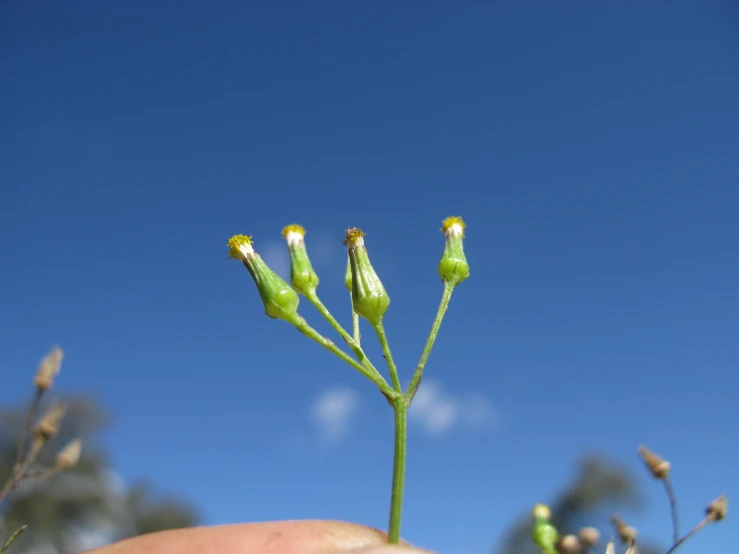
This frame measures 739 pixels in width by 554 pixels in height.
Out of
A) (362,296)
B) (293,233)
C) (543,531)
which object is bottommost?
(543,531)

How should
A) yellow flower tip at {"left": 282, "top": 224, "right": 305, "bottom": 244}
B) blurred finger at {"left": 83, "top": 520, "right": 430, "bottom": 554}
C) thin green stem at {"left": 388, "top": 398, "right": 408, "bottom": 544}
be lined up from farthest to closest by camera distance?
yellow flower tip at {"left": 282, "top": 224, "right": 305, "bottom": 244} → blurred finger at {"left": 83, "top": 520, "right": 430, "bottom": 554} → thin green stem at {"left": 388, "top": 398, "right": 408, "bottom": 544}

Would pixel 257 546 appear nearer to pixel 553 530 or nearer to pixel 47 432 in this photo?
pixel 47 432

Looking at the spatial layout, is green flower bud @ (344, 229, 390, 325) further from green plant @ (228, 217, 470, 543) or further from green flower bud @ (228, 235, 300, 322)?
green flower bud @ (228, 235, 300, 322)

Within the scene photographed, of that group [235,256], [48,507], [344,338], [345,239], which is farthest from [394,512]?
[48,507]

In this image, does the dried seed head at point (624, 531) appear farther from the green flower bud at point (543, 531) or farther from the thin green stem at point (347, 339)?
the thin green stem at point (347, 339)

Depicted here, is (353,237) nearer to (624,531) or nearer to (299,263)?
(299,263)

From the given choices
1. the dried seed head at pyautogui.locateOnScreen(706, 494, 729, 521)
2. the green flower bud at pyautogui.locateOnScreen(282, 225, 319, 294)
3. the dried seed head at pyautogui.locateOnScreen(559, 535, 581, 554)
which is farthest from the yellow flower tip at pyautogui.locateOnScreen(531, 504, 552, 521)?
the green flower bud at pyautogui.locateOnScreen(282, 225, 319, 294)

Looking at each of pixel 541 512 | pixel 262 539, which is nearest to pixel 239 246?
pixel 262 539
